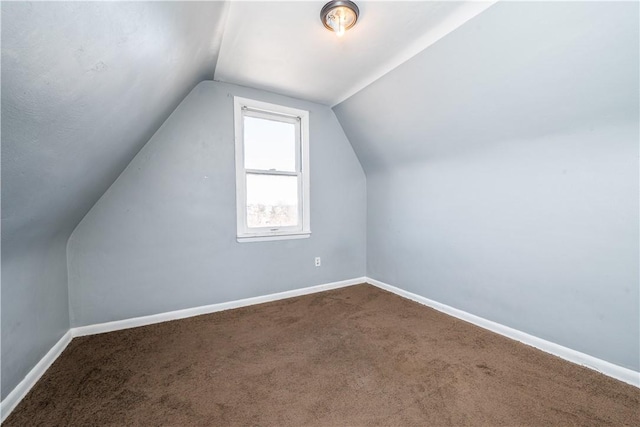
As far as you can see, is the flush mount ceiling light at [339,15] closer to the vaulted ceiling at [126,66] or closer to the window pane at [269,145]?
the vaulted ceiling at [126,66]

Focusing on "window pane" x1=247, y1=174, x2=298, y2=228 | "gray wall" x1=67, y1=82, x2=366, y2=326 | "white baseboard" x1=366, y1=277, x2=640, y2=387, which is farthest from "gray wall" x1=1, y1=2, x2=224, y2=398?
"white baseboard" x1=366, y1=277, x2=640, y2=387

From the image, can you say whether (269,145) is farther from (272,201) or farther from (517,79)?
(517,79)

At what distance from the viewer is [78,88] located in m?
0.99

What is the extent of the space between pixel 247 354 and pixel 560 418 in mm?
1777

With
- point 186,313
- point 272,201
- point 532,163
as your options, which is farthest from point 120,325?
point 532,163

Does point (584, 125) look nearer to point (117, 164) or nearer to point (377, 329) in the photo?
point (377, 329)

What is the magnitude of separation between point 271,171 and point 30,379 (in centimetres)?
228

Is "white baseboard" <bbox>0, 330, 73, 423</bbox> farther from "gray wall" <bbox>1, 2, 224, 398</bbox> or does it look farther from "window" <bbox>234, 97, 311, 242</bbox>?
"window" <bbox>234, 97, 311, 242</bbox>

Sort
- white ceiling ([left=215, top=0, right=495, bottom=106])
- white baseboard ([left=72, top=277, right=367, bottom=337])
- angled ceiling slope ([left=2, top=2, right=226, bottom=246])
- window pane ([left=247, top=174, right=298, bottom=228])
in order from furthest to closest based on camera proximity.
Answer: window pane ([left=247, top=174, right=298, bottom=228]) < white baseboard ([left=72, top=277, right=367, bottom=337]) < white ceiling ([left=215, top=0, right=495, bottom=106]) < angled ceiling slope ([left=2, top=2, right=226, bottom=246])

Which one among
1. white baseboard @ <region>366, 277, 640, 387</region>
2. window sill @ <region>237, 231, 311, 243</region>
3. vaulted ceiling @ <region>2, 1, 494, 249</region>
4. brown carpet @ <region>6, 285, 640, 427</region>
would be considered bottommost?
brown carpet @ <region>6, 285, 640, 427</region>

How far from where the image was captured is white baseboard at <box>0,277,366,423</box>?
1.38m

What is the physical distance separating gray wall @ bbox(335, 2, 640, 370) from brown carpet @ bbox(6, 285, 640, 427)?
374 millimetres

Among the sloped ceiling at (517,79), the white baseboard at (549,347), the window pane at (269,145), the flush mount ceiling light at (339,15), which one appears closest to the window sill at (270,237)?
the window pane at (269,145)

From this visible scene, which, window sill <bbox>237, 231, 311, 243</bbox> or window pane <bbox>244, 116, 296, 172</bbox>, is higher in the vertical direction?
window pane <bbox>244, 116, 296, 172</bbox>
